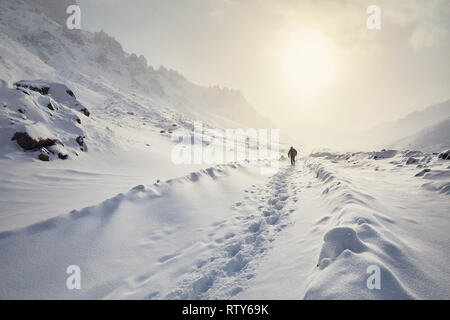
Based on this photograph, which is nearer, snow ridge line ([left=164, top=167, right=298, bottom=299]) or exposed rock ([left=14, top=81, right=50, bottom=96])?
snow ridge line ([left=164, top=167, right=298, bottom=299])

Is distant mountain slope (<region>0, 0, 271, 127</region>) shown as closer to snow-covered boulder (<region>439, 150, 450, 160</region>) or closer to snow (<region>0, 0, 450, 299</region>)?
snow (<region>0, 0, 450, 299</region>)

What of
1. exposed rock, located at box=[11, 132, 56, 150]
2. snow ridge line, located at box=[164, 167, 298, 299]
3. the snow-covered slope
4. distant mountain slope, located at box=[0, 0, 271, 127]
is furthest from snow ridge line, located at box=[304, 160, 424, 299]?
distant mountain slope, located at box=[0, 0, 271, 127]

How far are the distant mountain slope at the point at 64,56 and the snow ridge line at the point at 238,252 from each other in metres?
48.1

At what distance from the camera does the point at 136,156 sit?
13.1m

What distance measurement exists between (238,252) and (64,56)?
3897 inches

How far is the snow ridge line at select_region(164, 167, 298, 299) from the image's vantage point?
10.8ft

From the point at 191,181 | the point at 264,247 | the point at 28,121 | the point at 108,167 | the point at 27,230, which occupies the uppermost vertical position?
the point at 28,121

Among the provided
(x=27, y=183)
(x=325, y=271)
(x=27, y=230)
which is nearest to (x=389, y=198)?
(x=325, y=271)

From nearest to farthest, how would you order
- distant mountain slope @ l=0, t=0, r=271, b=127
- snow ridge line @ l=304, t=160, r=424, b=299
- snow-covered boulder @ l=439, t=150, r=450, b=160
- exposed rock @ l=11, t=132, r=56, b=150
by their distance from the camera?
snow ridge line @ l=304, t=160, r=424, b=299 → exposed rock @ l=11, t=132, r=56, b=150 → snow-covered boulder @ l=439, t=150, r=450, b=160 → distant mountain slope @ l=0, t=0, r=271, b=127

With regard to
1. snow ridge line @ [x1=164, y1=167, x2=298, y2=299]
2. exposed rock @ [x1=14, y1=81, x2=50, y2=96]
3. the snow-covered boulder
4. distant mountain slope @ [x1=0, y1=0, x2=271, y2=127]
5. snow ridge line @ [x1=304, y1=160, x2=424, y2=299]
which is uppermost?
distant mountain slope @ [x1=0, y1=0, x2=271, y2=127]

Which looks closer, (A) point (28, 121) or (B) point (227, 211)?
(B) point (227, 211)

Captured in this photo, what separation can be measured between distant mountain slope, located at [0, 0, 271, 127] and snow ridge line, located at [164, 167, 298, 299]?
48.1 m

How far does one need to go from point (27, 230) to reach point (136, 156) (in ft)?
31.4
